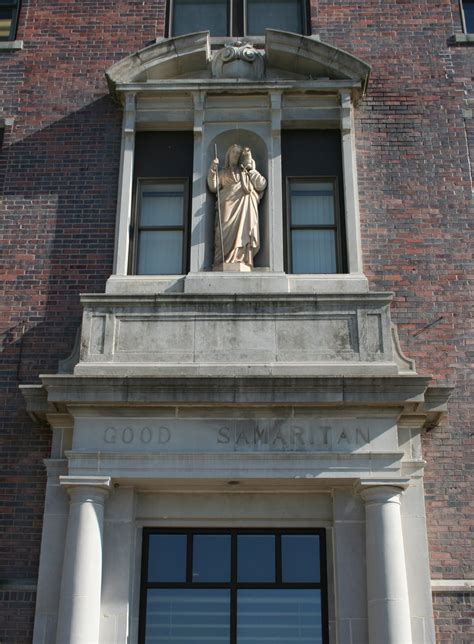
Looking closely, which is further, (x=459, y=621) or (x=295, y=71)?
(x=295, y=71)

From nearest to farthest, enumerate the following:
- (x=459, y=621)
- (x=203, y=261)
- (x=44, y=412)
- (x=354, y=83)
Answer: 1. (x=459, y=621)
2. (x=44, y=412)
3. (x=203, y=261)
4. (x=354, y=83)

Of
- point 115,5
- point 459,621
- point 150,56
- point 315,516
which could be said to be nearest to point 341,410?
point 315,516

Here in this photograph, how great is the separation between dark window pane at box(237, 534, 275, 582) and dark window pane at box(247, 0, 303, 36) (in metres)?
7.97

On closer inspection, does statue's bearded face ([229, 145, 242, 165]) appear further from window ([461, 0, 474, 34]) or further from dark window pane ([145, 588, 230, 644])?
dark window pane ([145, 588, 230, 644])

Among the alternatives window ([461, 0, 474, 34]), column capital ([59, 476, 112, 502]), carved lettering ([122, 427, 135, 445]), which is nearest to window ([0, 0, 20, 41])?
window ([461, 0, 474, 34])

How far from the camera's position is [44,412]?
11758mm

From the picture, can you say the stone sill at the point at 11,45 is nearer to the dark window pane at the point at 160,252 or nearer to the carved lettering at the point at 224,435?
the dark window pane at the point at 160,252

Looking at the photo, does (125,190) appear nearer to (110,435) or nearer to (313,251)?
(313,251)

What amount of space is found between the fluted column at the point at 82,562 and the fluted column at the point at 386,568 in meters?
3.12

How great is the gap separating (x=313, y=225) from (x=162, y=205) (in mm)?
2202

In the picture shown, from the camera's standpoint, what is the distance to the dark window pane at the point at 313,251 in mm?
13047

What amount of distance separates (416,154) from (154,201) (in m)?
3.87

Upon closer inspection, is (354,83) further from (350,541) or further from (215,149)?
(350,541)

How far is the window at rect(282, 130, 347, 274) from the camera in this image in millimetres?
13102
